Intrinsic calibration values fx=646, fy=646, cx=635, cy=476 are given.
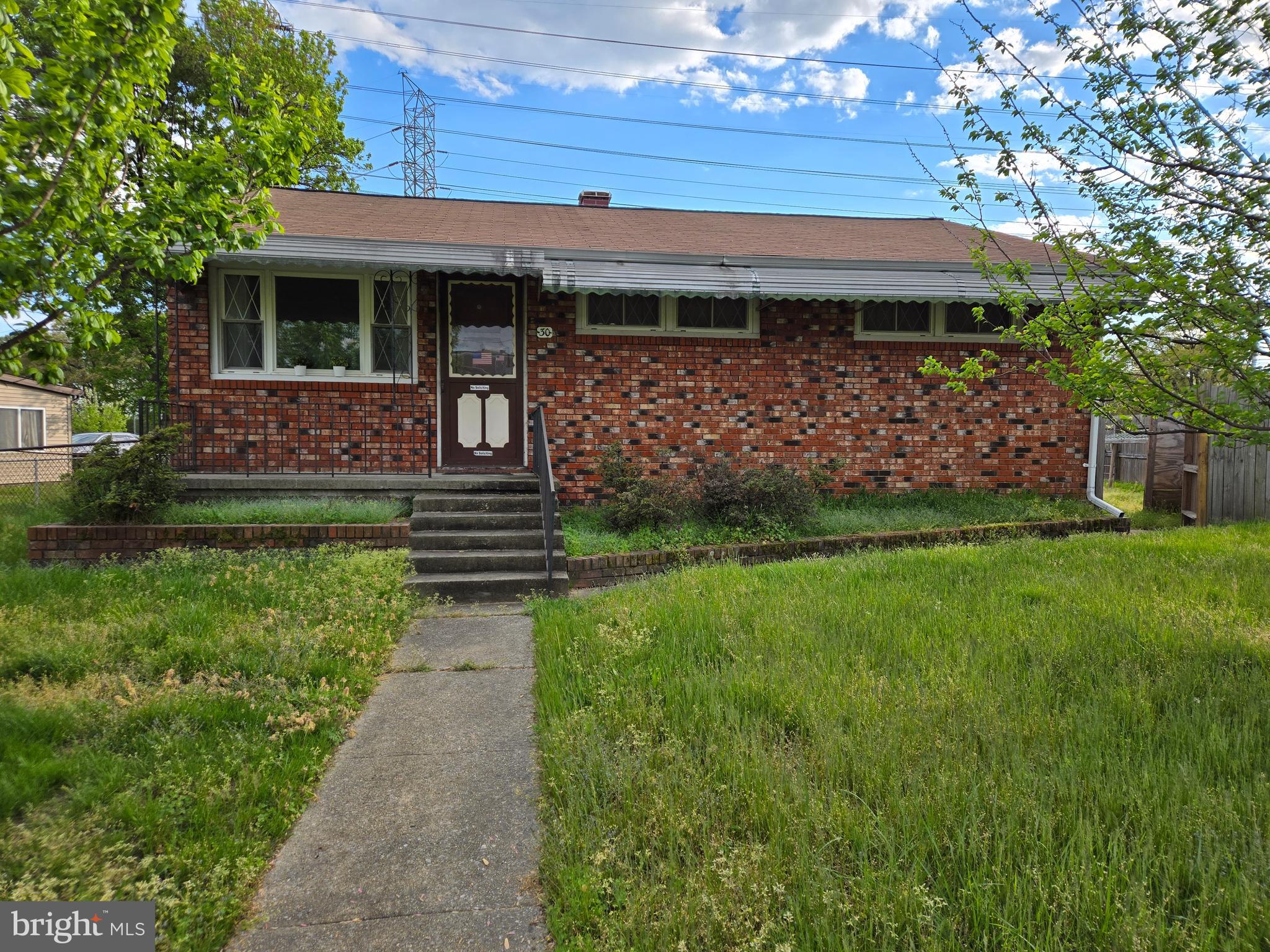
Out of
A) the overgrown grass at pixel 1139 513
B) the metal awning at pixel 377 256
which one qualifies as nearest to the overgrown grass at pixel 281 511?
the metal awning at pixel 377 256

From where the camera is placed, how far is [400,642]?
4.74 metres

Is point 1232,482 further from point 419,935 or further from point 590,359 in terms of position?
point 419,935

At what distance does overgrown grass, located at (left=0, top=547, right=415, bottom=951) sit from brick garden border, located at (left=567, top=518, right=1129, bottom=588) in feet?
6.14

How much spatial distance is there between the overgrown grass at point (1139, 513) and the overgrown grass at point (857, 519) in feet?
4.81

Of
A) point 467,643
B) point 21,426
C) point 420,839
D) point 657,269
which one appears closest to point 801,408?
point 657,269

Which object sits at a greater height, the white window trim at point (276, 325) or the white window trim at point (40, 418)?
the white window trim at point (276, 325)

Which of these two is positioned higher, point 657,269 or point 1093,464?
point 657,269

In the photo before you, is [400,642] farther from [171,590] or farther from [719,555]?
[719,555]

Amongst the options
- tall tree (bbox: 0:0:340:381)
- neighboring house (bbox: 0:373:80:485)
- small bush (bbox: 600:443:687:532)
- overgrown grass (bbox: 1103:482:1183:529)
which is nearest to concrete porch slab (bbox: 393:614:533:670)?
small bush (bbox: 600:443:687:532)

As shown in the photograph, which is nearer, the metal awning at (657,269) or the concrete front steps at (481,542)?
the concrete front steps at (481,542)

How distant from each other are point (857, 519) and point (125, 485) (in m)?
7.88

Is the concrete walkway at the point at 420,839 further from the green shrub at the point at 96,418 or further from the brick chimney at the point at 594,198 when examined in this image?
the green shrub at the point at 96,418

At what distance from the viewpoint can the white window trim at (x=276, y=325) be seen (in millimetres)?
7930

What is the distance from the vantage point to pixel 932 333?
910cm
